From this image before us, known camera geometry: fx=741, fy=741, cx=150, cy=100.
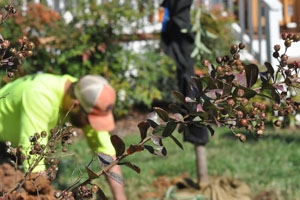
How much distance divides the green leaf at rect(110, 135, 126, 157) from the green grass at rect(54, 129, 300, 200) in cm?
326

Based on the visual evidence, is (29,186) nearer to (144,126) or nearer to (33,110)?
(144,126)

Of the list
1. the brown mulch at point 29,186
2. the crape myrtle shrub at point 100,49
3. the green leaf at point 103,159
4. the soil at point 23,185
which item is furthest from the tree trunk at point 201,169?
the crape myrtle shrub at point 100,49

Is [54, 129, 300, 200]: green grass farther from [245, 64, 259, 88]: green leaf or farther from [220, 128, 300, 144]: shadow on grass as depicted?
[245, 64, 259, 88]: green leaf

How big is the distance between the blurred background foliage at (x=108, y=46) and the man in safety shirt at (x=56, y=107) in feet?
13.4

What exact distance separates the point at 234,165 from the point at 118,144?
460 cm

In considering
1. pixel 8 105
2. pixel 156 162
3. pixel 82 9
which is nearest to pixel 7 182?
pixel 8 105

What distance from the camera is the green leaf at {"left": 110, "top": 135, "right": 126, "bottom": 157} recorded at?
5.83ft

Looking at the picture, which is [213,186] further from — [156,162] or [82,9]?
[82,9]

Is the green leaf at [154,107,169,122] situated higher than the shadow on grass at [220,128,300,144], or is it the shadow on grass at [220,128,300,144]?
the green leaf at [154,107,169,122]

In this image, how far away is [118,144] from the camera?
178 cm

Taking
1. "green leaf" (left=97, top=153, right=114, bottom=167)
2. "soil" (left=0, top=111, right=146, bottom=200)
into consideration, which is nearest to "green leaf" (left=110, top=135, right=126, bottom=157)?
"green leaf" (left=97, top=153, right=114, bottom=167)

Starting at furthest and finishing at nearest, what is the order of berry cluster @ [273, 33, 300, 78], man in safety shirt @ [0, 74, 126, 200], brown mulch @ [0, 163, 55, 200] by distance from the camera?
man in safety shirt @ [0, 74, 126, 200] < brown mulch @ [0, 163, 55, 200] < berry cluster @ [273, 33, 300, 78]

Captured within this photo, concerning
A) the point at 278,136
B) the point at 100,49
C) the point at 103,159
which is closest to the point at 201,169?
the point at 278,136

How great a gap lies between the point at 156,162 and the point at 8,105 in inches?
88.6
